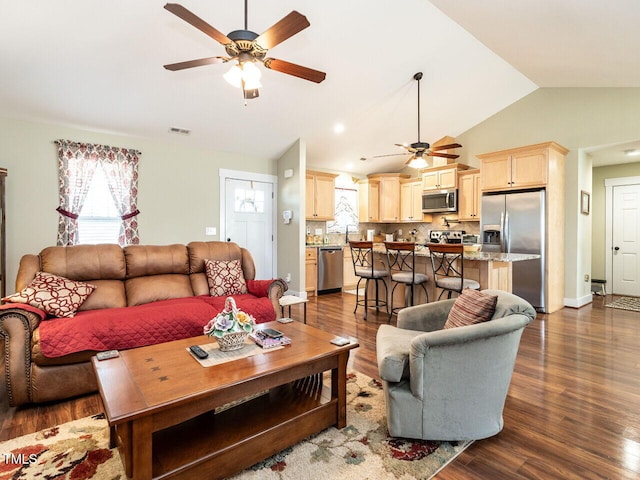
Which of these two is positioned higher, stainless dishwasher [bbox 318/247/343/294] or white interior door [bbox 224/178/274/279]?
white interior door [bbox 224/178/274/279]

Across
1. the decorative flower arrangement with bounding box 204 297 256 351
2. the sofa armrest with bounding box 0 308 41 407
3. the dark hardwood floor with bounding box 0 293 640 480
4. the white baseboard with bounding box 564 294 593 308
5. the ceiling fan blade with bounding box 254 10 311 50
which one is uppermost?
the ceiling fan blade with bounding box 254 10 311 50

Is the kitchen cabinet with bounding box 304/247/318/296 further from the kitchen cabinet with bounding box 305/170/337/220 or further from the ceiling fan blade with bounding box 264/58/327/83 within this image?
the ceiling fan blade with bounding box 264/58/327/83

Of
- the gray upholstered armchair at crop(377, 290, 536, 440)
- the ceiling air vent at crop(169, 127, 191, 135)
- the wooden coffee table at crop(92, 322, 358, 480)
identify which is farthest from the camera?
the ceiling air vent at crop(169, 127, 191, 135)

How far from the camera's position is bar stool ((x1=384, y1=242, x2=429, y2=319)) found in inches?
159

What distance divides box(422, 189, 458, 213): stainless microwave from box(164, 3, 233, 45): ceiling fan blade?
514 centimetres

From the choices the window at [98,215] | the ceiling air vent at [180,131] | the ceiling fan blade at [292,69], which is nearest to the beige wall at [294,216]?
the ceiling air vent at [180,131]

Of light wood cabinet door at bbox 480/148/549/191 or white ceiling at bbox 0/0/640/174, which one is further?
light wood cabinet door at bbox 480/148/549/191

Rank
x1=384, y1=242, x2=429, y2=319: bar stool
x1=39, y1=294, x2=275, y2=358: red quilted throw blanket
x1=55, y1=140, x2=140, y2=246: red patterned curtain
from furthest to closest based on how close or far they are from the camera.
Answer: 1. x1=55, y1=140, x2=140, y2=246: red patterned curtain
2. x1=384, y1=242, x2=429, y2=319: bar stool
3. x1=39, y1=294, x2=275, y2=358: red quilted throw blanket

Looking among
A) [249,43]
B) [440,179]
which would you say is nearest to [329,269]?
[440,179]

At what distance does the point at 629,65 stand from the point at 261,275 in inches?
229

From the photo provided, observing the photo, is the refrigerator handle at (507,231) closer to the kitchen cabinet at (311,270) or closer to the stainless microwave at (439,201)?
the stainless microwave at (439,201)

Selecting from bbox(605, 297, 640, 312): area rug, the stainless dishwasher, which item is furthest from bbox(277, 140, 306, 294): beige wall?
bbox(605, 297, 640, 312): area rug

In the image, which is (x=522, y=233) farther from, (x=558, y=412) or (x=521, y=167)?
(x=558, y=412)

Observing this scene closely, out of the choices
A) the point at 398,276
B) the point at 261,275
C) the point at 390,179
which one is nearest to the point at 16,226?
the point at 261,275
